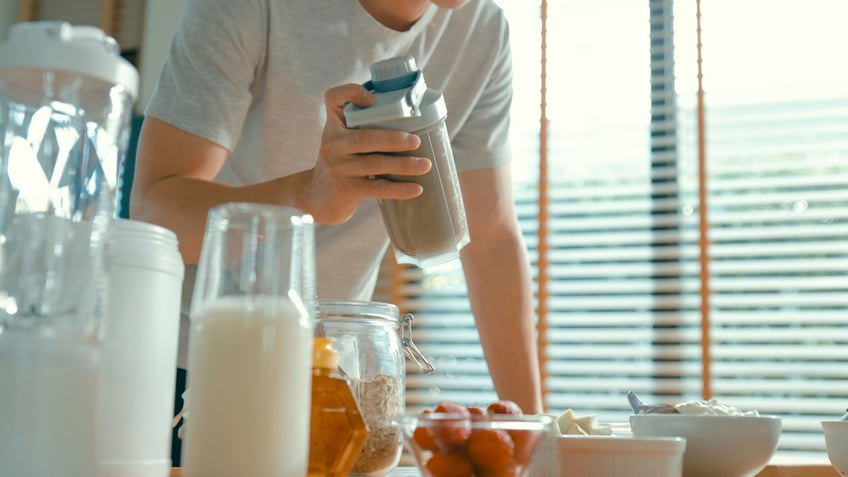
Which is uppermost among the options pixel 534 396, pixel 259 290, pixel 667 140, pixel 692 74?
pixel 692 74

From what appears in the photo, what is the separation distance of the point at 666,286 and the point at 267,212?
2222 millimetres

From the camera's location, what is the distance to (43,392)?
441 mm

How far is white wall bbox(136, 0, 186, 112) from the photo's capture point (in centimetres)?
316

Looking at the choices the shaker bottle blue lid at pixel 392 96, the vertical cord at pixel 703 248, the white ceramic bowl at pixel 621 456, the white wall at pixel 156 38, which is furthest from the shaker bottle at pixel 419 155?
the white wall at pixel 156 38

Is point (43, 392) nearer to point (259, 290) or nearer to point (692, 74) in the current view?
point (259, 290)

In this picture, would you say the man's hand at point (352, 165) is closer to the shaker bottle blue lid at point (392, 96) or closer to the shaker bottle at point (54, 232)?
the shaker bottle blue lid at point (392, 96)

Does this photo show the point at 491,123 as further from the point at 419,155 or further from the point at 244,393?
the point at 244,393

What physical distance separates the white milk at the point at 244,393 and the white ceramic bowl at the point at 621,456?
0.22 m

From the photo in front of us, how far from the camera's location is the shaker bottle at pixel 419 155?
772 millimetres

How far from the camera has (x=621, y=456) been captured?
64 cm

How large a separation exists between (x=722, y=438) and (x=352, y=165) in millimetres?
432

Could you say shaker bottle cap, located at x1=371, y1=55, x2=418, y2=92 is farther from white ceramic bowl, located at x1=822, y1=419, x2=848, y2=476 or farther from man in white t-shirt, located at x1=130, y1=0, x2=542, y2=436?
white ceramic bowl, located at x1=822, y1=419, x2=848, y2=476

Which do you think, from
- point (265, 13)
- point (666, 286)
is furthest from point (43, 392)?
point (666, 286)

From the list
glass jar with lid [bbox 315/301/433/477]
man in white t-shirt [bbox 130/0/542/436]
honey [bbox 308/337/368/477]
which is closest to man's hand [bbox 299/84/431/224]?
man in white t-shirt [bbox 130/0/542/436]
